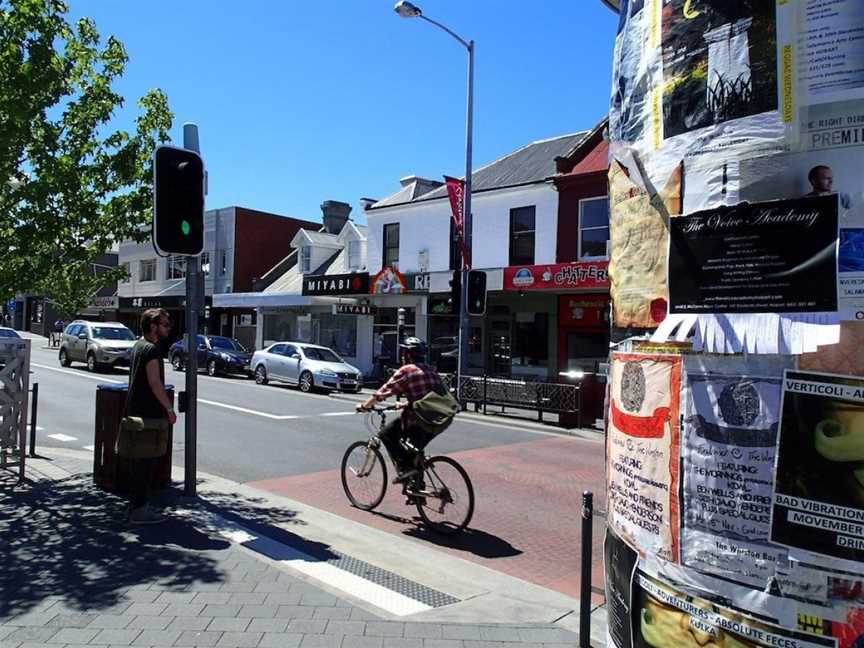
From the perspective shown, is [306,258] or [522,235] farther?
[306,258]

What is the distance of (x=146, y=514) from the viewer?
5914mm

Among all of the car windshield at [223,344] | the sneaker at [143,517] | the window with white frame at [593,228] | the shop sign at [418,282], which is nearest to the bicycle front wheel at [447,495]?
the sneaker at [143,517]

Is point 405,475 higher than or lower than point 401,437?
lower

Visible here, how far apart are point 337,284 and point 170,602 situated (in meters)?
21.8

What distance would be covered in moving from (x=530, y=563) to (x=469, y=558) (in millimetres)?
511

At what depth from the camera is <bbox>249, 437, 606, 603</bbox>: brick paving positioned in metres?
5.66

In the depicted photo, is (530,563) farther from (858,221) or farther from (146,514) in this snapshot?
(858,221)

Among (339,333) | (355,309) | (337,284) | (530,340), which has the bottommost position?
(530,340)

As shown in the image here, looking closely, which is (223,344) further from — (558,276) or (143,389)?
(143,389)

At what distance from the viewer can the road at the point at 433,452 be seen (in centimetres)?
610

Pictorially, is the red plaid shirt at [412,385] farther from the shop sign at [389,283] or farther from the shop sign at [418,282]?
the shop sign at [389,283]

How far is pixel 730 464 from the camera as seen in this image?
167cm

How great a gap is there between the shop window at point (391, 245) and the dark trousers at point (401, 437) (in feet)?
63.3

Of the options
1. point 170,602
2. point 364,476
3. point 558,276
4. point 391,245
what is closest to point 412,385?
point 364,476
